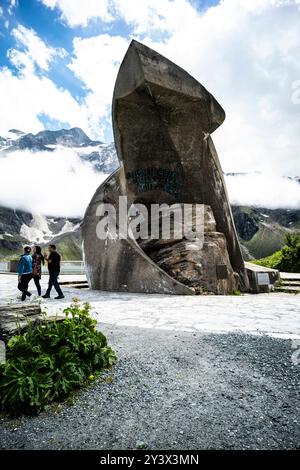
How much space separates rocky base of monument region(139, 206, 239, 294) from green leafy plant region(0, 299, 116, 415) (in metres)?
7.56

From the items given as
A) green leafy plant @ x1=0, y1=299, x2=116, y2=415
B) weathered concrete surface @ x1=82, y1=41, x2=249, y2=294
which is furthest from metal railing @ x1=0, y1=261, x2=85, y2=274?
green leafy plant @ x1=0, y1=299, x2=116, y2=415

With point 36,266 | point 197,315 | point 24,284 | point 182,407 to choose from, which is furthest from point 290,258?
point 182,407

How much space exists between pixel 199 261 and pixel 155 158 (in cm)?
475

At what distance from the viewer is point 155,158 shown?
44.9 feet

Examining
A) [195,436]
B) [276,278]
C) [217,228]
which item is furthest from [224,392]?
[276,278]

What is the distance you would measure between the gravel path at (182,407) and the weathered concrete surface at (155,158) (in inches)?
280

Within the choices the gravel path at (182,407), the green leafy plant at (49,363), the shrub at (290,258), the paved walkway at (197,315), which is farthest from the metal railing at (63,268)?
the gravel path at (182,407)

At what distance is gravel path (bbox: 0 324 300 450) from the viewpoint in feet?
8.78

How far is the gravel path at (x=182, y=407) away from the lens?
105 inches

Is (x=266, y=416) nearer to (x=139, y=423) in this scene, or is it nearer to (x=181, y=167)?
(x=139, y=423)

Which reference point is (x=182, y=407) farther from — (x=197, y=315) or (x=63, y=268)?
(x=63, y=268)

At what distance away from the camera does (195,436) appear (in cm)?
269

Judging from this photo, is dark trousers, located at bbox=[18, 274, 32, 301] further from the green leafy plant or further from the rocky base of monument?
the green leafy plant
